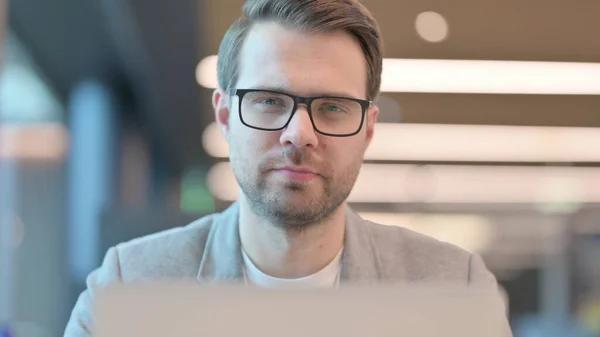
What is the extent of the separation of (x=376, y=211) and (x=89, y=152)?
5.95ft

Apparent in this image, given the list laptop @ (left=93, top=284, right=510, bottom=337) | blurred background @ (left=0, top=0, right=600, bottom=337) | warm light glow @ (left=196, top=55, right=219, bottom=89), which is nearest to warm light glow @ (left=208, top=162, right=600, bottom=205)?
blurred background @ (left=0, top=0, right=600, bottom=337)

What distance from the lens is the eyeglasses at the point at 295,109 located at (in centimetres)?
70

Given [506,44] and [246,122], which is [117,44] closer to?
[506,44]

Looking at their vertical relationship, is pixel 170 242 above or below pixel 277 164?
below

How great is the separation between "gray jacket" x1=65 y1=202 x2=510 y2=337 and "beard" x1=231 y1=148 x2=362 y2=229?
11cm

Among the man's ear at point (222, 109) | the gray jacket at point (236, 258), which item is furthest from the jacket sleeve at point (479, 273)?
the man's ear at point (222, 109)

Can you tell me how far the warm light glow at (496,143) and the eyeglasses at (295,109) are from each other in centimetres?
55

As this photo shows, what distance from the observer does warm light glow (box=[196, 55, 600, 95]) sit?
1.57m

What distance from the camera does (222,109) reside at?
85cm

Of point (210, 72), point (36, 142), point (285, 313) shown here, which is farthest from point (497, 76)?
point (36, 142)

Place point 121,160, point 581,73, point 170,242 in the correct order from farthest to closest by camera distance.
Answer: point 121,160 < point 581,73 < point 170,242

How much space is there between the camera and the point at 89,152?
8.27 feet

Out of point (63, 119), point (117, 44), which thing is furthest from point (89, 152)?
point (117, 44)

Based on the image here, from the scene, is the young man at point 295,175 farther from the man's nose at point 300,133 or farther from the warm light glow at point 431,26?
the warm light glow at point 431,26
